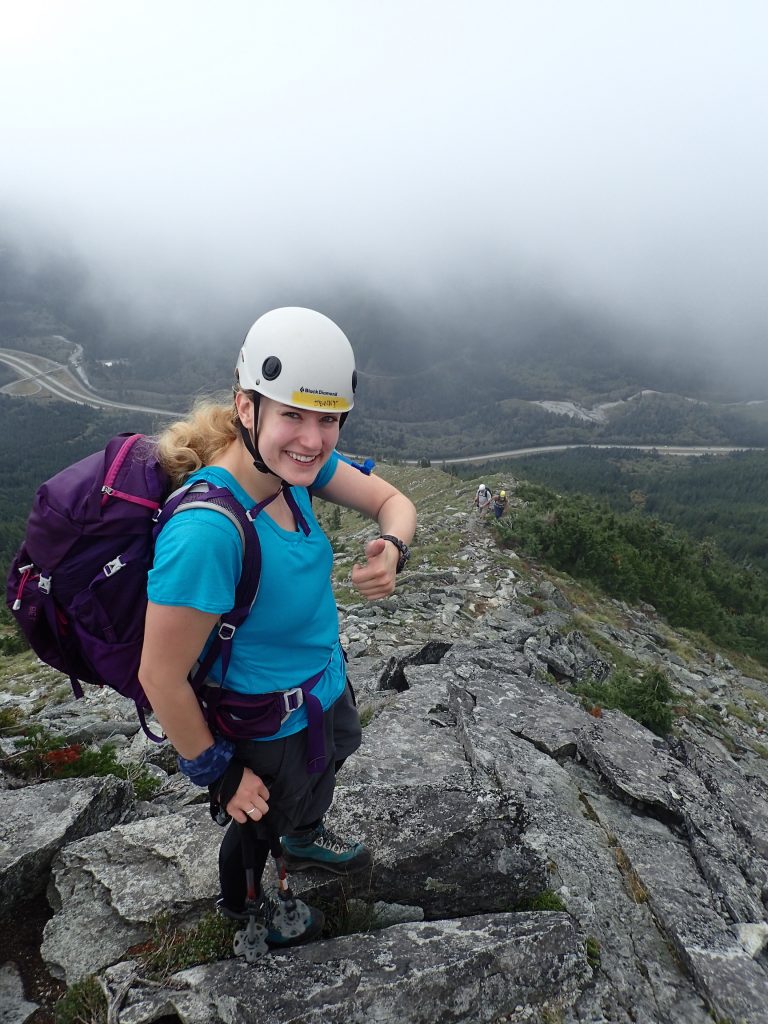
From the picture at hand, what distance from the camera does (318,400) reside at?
3.00 metres

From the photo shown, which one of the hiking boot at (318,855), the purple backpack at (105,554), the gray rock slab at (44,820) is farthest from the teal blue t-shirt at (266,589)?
the gray rock slab at (44,820)

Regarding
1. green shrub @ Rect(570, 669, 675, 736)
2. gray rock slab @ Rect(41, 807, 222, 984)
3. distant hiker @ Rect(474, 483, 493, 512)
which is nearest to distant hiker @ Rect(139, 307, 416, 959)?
gray rock slab @ Rect(41, 807, 222, 984)

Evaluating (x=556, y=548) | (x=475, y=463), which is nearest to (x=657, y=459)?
(x=475, y=463)

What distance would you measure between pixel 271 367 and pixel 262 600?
1.21m

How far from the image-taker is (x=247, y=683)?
122 inches

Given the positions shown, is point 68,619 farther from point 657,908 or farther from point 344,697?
point 657,908

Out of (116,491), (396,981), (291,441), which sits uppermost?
(291,441)

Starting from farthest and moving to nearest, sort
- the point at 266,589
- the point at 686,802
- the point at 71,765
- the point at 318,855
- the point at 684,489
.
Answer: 1. the point at 684,489
2. the point at 71,765
3. the point at 686,802
4. the point at 318,855
5. the point at 266,589

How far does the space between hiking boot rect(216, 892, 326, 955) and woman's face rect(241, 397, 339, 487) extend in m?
2.90

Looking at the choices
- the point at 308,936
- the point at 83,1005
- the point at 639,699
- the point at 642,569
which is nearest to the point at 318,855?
the point at 308,936

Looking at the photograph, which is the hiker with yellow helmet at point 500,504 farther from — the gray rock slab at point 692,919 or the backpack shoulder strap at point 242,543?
the backpack shoulder strap at point 242,543

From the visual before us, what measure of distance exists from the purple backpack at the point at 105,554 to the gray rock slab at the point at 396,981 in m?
2.04

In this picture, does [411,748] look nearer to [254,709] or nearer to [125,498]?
[254,709]

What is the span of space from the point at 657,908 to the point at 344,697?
3139 millimetres
